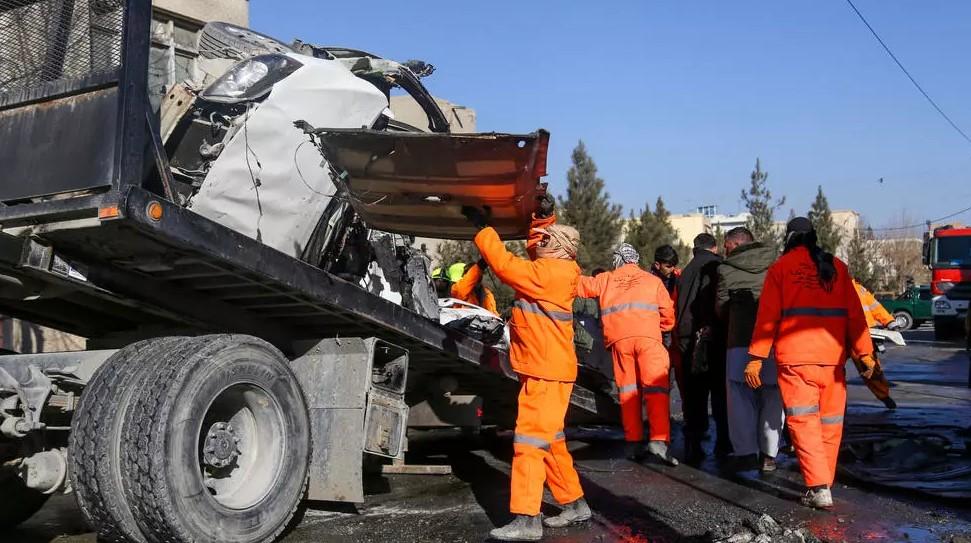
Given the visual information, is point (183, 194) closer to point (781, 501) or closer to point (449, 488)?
point (449, 488)

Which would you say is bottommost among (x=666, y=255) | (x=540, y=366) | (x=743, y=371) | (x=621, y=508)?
(x=621, y=508)

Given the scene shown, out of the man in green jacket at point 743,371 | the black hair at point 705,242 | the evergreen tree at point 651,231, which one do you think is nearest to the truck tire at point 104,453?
the man in green jacket at point 743,371

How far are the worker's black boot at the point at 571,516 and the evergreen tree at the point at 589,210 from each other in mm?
22126

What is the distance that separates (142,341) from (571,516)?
7.63ft

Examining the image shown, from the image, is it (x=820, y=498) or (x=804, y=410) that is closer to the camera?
(x=820, y=498)

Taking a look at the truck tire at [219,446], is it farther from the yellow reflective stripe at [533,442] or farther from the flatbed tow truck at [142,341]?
the yellow reflective stripe at [533,442]

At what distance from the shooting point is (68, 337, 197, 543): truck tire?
3.71m

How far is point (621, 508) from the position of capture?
17.5 feet

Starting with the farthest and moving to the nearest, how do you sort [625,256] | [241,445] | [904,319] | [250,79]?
[904,319] → [625,256] → [250,79] → [241,445]

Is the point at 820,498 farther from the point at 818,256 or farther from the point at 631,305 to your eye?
the point at 631,305

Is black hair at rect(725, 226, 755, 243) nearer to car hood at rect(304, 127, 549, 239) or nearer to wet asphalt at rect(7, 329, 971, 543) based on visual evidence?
wet asphalt at rect(7, 329, 971, 543)

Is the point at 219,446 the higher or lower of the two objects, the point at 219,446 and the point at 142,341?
the lower

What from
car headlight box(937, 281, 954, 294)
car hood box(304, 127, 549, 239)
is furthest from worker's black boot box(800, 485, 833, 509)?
car headlight box(937, 281, 954, 294)

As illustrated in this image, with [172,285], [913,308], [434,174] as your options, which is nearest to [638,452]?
[434,174]
